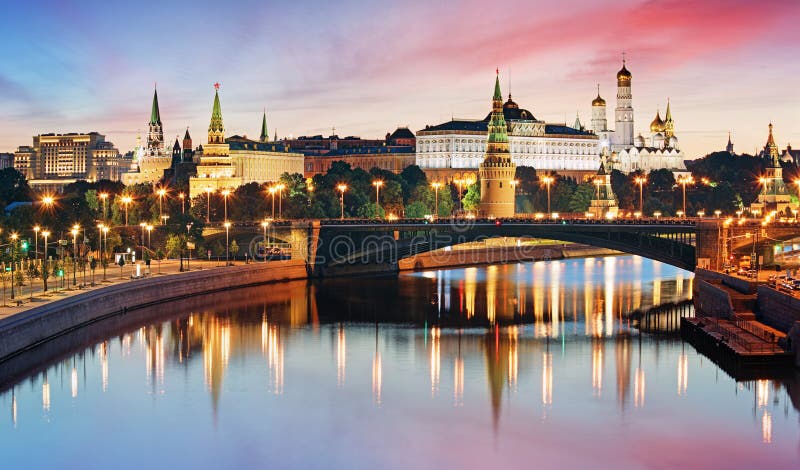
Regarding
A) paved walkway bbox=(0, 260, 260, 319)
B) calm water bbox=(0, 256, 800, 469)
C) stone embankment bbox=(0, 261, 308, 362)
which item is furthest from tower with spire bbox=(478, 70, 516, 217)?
calm water bbox=(0, 256, 800, 469)

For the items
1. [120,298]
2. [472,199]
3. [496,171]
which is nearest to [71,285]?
[120,298]

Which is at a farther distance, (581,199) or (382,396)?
(581,199)

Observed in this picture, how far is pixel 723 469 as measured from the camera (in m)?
42.5

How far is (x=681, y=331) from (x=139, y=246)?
162ft

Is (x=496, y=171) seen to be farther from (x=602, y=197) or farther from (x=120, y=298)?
(x=120, y=298)

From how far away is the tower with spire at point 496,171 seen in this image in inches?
6481

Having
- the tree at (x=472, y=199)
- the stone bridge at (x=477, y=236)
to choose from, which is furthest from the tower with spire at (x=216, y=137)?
the stone bridge at (x=477, y=236)

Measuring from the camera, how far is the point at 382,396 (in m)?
53.2

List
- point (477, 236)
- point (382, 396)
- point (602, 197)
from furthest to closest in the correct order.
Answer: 1. point (602, 197)
2. point (477, 236)
3. point (382, 396)

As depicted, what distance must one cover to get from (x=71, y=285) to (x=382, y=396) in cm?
2717

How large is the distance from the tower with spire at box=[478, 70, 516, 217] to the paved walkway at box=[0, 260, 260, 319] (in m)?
69.9

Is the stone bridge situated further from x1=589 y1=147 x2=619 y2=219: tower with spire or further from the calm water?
x1=589 y1=147 x2=619 y2=219: tower with spire

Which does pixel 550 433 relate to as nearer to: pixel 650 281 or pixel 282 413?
pixel 282 413

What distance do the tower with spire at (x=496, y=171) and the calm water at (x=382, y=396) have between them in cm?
8553
